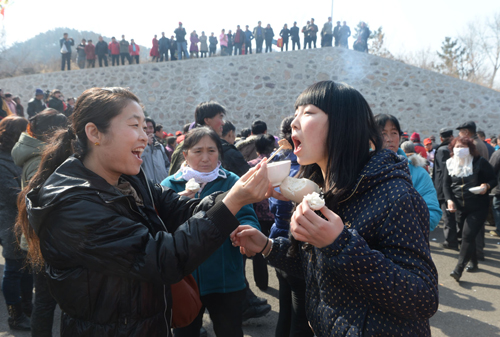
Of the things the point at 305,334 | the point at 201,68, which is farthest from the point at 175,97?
the point at 305,334

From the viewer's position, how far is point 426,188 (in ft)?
10.5

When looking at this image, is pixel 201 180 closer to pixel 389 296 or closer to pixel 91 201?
pixel 91 201

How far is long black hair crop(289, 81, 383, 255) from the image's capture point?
1510mm

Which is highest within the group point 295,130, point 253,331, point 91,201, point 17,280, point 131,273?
point 295,130

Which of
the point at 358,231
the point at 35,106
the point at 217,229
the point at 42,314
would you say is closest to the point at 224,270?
the point at 217,229

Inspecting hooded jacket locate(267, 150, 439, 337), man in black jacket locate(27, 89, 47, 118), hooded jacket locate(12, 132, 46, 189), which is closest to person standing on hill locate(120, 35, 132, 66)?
man in black jacket locate(27, 89, 47, 118)

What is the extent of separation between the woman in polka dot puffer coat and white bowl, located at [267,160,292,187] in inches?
4.0

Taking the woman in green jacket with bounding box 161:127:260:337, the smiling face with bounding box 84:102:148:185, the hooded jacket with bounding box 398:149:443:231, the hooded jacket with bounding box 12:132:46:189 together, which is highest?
the smiling face with bounding box 84:102:148:185

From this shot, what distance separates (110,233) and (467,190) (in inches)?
214

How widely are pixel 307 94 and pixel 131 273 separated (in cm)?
110

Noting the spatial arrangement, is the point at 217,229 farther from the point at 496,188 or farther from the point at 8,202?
the point at 496,188

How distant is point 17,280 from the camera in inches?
141

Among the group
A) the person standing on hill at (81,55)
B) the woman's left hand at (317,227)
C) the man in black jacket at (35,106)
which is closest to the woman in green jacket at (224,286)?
the woman's left hand at (317,227)

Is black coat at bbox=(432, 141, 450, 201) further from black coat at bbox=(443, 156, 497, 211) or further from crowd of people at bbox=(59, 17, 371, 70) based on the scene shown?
crowd of people at bbox=(59, 17, 371, 70)
